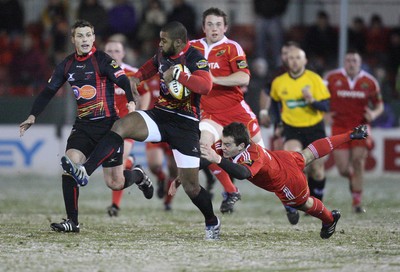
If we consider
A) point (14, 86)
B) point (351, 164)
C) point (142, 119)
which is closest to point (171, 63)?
point (142, 119)

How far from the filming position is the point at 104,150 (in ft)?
31.7

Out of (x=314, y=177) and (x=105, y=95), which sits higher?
(x=105, y=95)

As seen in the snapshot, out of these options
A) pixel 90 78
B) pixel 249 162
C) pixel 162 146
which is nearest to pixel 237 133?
pixel 249 162

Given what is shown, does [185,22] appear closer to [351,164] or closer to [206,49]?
[351,164]

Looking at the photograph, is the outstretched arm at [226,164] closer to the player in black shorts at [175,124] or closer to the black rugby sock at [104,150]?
the player in black shorts at [175,124]

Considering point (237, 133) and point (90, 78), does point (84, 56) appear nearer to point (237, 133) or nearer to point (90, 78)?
point (90, 78)

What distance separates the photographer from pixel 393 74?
21094mm

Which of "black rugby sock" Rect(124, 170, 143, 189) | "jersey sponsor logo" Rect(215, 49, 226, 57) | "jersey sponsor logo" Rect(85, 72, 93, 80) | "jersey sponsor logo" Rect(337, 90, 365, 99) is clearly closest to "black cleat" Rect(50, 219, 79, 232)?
"black rugby sock" Rect(124, 170, 143, 189)

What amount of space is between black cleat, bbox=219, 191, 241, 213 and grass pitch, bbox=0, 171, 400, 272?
224mm

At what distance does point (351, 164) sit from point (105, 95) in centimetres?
571

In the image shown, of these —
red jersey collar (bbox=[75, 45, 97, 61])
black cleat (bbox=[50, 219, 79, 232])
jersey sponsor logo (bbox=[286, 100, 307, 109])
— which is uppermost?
red jersey collar (bbox=[75, 45, 97, 61])

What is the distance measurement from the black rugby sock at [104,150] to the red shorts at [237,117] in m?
2.31

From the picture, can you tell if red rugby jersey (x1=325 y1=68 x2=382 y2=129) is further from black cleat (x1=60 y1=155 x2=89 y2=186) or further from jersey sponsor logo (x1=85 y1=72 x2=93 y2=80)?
black cleat (x1=60 y1=155 x2=89 y2=186)

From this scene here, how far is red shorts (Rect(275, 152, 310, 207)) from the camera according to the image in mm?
10195
